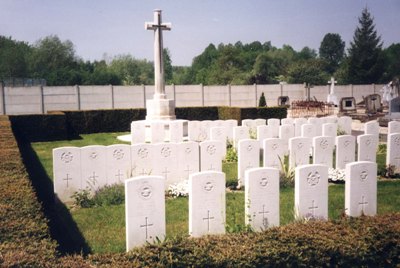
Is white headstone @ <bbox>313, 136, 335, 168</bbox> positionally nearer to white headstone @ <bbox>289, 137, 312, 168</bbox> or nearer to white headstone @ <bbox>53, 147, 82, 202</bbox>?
white headstone @ <bbox>289, 137, 312, 168</bbox>

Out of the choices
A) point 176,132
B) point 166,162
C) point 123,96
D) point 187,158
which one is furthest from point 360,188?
point 123,96

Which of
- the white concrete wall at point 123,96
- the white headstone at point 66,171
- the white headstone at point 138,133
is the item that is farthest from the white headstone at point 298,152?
the white concrete wall at point 123,96

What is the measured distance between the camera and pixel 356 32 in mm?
54438

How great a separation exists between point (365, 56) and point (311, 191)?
52.7 meters

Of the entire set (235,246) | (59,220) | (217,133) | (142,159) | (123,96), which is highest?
(123,96)

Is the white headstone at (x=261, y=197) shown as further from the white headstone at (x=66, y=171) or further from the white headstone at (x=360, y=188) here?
the white headstone at (x=66, y=171)

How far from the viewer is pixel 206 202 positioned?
4.92 meters

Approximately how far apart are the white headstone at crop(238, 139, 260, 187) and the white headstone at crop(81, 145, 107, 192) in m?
2.66

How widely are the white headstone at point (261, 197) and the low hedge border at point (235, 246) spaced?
36.1 inches

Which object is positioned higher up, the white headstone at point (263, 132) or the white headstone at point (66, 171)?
the white headstone at point (263, 132)

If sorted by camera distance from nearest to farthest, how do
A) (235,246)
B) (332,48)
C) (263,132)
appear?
(235,246) → (263,132) → (332,48)

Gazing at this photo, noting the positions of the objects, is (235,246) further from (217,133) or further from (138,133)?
(138,133)

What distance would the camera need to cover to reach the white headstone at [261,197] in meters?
5.07

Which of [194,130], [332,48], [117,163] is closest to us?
[117,163]
